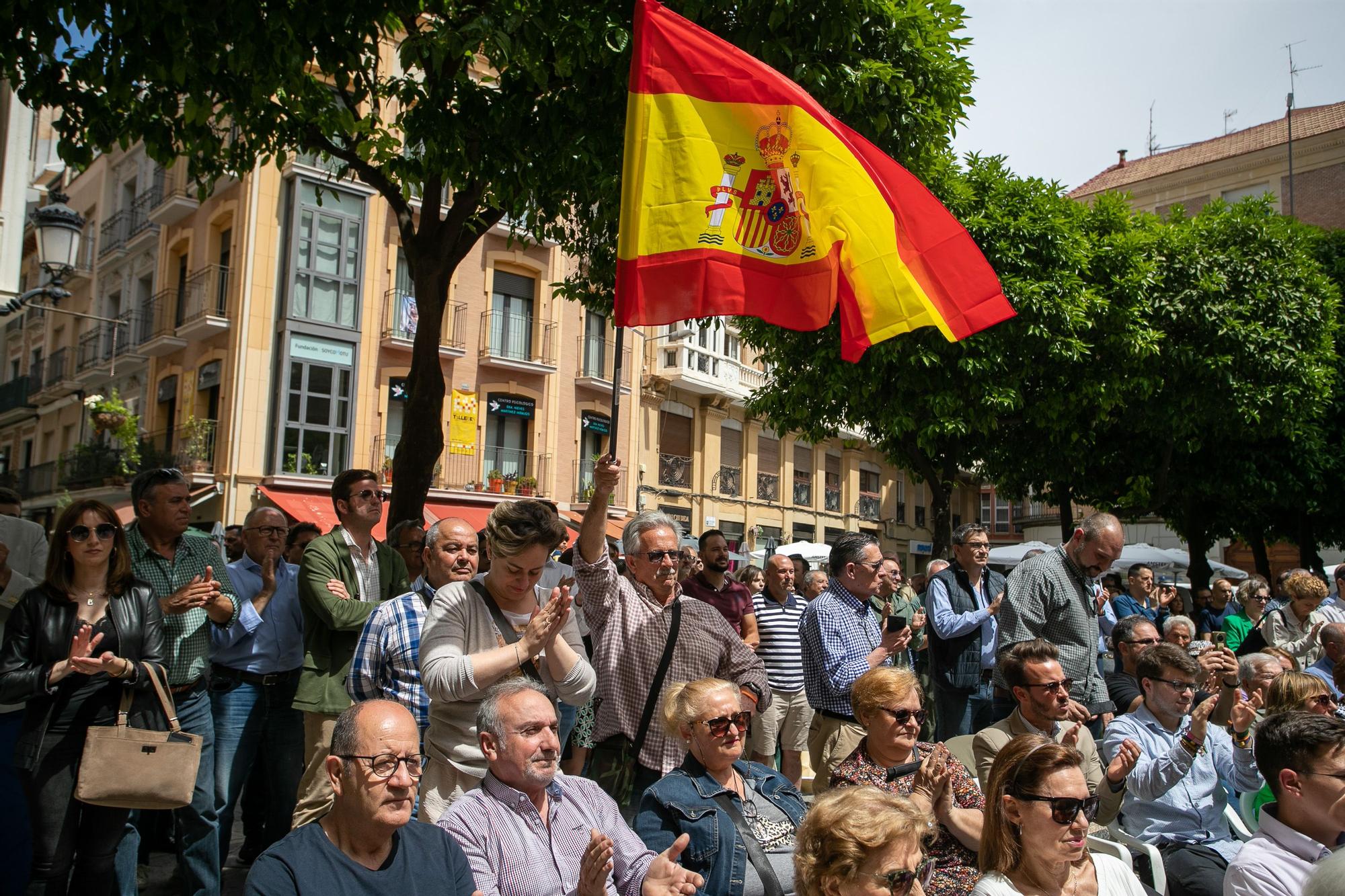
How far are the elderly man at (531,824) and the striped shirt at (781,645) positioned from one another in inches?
180

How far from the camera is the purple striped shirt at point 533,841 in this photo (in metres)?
3.40

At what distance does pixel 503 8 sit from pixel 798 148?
2.60 metres

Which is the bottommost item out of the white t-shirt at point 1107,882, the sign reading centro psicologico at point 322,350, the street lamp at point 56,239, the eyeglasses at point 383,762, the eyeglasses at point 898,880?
the white t-shirt at point 1107,882

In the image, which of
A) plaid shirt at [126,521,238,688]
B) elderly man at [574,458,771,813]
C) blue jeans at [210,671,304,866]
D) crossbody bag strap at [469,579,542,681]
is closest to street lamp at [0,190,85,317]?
plaid shirt at [126,521,238,688]

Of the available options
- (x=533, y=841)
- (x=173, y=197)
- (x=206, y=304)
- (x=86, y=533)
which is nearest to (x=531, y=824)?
(x=533, y=841)

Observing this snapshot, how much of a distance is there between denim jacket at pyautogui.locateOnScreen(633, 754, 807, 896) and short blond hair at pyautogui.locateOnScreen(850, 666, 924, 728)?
733mm

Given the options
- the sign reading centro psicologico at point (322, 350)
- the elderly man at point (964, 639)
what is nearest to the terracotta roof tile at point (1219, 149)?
the sign reading centro psicologico at point (322, 350)

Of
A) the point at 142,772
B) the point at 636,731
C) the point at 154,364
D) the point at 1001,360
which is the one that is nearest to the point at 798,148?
the point at 636,731

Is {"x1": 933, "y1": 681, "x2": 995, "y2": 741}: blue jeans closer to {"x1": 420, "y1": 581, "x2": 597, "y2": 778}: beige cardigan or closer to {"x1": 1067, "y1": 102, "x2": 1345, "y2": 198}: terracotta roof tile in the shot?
{"x1": 420, "y1": 581, "x2": 597, "y2": 778}: beige cardigan

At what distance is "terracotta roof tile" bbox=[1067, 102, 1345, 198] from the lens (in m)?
39.0

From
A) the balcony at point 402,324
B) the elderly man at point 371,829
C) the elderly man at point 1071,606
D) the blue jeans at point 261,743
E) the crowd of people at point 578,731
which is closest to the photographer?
the elderly man at point 371,829

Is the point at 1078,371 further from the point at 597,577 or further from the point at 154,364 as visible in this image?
the point at 154,364

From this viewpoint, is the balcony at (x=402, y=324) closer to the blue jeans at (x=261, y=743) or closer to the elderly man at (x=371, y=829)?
the blue jeans at (x=261, y=743)

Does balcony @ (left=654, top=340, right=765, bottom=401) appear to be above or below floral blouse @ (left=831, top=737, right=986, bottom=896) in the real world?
above
